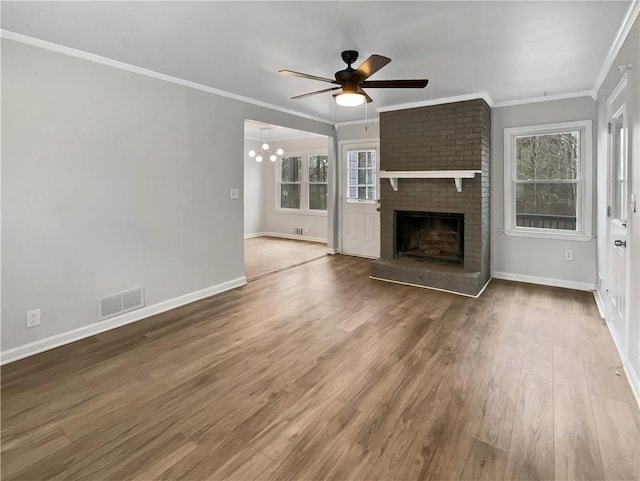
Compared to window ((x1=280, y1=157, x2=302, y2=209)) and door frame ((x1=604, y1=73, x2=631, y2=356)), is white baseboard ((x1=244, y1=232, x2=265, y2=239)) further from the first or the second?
door frame ((x1=604, y1=73, x2=631, y2=356))

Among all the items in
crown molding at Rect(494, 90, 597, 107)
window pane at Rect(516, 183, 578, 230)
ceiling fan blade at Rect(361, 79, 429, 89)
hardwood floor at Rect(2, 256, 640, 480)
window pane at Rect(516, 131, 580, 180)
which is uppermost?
crown molding at Rect(494, 90, 597, 107)

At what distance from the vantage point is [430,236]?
5.35 m

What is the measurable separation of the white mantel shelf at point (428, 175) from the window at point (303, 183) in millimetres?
3315

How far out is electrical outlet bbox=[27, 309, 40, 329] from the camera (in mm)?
2928

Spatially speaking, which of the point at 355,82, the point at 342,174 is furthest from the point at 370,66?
the point at 342,174

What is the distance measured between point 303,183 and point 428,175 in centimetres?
448

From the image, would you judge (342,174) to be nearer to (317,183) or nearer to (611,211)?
(317,183)

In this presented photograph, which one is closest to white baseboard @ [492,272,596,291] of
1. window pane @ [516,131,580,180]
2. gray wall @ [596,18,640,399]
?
window pane @ [516,131,580,180]

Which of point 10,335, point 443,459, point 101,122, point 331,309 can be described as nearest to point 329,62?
point 101,122

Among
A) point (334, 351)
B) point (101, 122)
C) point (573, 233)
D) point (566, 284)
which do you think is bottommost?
point (334, 351)

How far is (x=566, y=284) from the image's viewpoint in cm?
471

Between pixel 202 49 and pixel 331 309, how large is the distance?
2.81 meters

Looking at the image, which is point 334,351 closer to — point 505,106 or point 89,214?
point 89,214

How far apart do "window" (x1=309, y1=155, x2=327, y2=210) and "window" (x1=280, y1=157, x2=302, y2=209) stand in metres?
0.39
